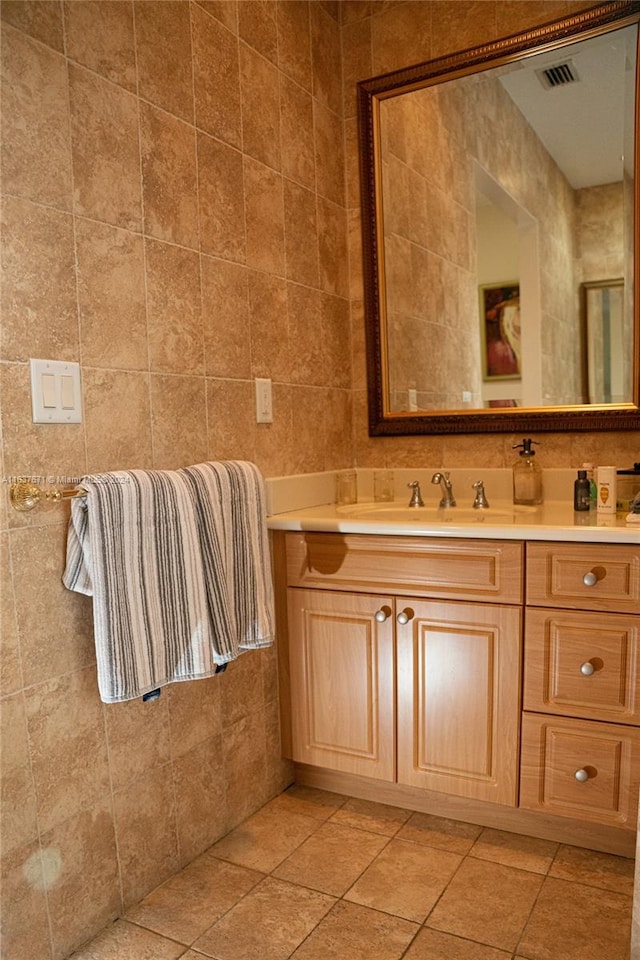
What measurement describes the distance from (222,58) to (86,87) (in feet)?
1.76

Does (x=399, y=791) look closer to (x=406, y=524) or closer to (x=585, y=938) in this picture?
(x=585, y=938)

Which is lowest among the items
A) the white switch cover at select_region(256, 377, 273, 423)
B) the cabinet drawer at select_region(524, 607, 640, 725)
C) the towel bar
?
the cabinet drawer at select_region(524, 607, 640, 725)

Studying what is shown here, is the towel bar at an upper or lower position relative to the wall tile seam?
lower

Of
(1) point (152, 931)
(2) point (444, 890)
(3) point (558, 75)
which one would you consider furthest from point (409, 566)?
(3) point (558, 75)

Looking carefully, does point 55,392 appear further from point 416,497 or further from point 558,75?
point 558,75

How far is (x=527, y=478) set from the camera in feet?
6.64

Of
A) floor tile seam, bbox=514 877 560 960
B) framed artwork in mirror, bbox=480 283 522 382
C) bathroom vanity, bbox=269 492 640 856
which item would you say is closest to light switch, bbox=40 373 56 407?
bathroom vanity, bbox=269 492 640 856

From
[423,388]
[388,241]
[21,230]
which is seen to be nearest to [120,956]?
[21,230]

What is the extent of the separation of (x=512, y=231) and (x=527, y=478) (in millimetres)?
738

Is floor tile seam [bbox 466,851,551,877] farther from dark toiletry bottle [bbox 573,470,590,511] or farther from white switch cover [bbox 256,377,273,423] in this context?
white switch cover [bbox 256,377,273,423]

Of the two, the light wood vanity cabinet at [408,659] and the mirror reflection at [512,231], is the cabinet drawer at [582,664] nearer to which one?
the light wood vanity cabinet at [408,659]

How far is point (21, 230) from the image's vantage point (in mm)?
1297

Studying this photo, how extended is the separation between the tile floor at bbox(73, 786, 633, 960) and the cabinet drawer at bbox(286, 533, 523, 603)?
643 mm

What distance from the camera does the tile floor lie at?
4.67ft
